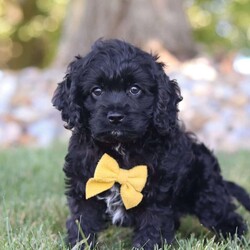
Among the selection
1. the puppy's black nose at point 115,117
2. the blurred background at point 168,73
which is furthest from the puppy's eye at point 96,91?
the blurred background at point 168,73

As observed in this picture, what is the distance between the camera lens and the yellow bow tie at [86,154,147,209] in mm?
3959

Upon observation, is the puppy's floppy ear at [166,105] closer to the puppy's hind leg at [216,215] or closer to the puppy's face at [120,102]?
the puppy's face at [120,102]

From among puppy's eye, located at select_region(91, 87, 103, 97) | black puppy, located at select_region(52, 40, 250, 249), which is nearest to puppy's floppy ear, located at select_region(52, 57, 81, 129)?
black puppy, located at select_region(52, 40, 250, 249)

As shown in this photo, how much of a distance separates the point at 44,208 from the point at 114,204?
131cm

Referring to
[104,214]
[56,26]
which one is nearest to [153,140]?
[104,214]

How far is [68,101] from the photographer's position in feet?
13.6

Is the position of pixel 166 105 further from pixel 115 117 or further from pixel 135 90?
pixel 115 117

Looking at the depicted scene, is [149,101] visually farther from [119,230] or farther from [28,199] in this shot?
[28,199]

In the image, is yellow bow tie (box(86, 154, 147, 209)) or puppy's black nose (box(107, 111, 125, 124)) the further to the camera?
yellow bow tie (box(86, 154, 147, 209))

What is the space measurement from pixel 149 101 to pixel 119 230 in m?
1.27

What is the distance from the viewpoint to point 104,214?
4.17m

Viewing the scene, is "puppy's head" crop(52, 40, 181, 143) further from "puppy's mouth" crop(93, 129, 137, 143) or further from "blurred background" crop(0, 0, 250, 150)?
"blurred background" crop(0, 0, 250, 150)

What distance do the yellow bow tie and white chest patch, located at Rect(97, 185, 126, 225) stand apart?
0.07 m

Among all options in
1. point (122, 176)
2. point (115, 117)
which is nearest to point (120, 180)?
point (122, 176)
